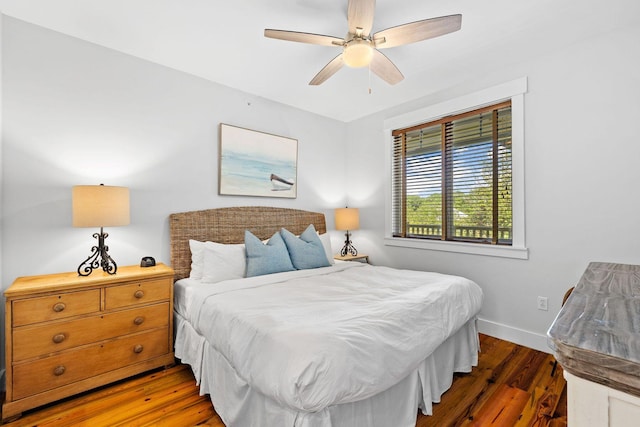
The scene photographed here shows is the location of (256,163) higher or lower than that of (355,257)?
higher

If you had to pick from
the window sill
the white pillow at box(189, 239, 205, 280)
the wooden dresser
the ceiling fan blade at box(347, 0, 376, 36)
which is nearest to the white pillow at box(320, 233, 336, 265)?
the window sill

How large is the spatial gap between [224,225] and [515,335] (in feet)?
10.2

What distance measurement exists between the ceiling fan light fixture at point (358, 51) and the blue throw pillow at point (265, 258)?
1756mm

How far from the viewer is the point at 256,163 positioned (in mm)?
3518

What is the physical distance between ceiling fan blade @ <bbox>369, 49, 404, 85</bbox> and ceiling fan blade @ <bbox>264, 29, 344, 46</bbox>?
318 mm

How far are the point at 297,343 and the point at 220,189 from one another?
2.30m

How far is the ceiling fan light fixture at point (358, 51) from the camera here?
1970 mm

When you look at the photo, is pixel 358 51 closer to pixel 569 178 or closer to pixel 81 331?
pixel 569 178

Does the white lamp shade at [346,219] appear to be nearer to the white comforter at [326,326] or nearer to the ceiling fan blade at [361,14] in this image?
the white comforter at [326,326]

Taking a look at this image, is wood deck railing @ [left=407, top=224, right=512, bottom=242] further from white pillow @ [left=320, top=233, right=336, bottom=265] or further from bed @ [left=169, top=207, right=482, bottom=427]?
white pillow @ [left=320, top=233, right=336, bottom=265]

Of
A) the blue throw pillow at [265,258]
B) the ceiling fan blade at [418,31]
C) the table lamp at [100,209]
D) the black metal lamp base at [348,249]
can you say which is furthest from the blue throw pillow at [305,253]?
the ceiling fan blade at [418,31]

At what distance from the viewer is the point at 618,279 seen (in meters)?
1.30

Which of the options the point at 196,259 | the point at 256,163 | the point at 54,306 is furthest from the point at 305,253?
the point at 54,306

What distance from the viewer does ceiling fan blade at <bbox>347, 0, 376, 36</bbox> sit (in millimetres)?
1689
